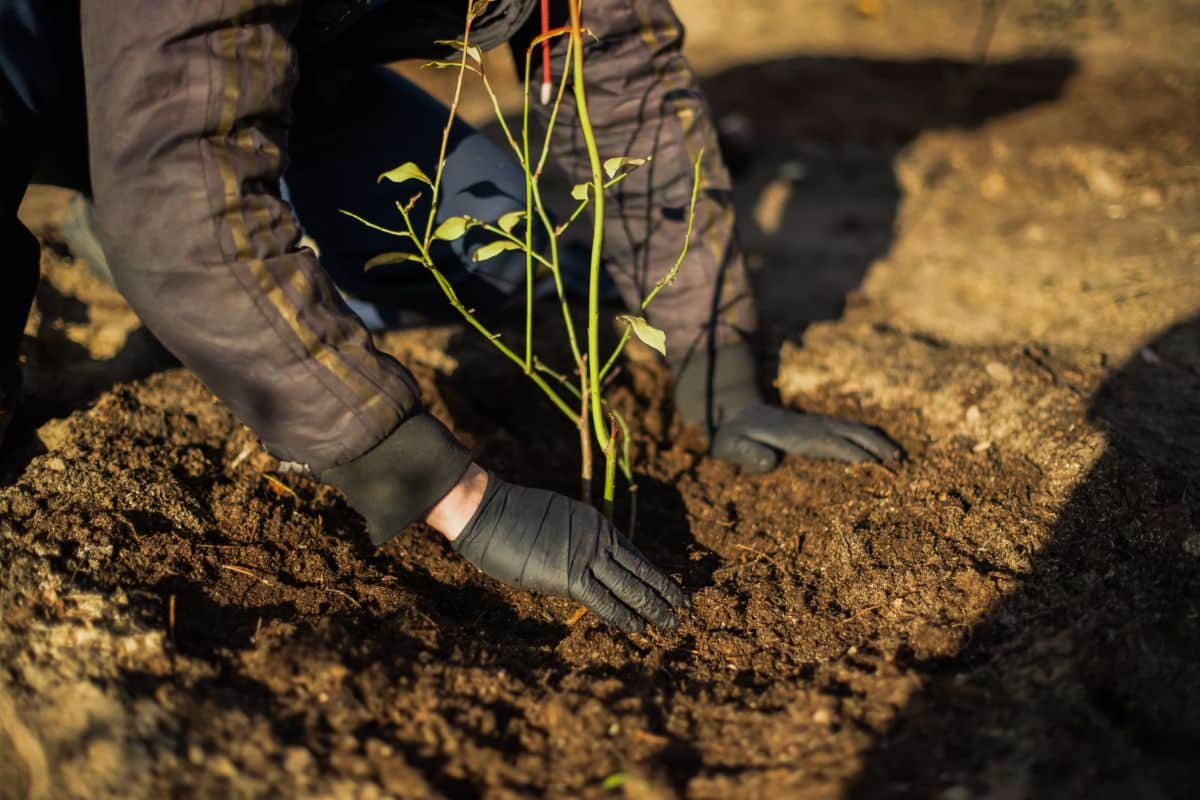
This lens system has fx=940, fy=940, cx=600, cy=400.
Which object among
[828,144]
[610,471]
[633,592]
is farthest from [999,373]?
[828,144]

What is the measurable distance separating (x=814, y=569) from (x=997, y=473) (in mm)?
483

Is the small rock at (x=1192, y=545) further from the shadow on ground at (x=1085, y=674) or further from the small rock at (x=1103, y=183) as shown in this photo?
the small rock at (x=1103, y=183)

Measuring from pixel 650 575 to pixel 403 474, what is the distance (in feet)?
1.57

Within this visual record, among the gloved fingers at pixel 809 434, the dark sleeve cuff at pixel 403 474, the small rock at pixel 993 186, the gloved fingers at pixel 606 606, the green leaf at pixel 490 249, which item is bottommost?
the small rock at pixel 993 186

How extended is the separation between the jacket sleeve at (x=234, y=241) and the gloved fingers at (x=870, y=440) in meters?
0.98

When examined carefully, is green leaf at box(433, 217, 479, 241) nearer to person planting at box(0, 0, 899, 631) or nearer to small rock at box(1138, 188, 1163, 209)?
person planting at box(0, 0, 899, 631)

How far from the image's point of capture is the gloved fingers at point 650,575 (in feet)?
5.57

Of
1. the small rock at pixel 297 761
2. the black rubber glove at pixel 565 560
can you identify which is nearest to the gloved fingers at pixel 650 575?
the black rubber glove at pixel 565 560

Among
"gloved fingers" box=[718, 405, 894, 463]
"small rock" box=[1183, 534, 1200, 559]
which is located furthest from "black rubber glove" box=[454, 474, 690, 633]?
"small rock" box=[1183, 534, 1200, 559]

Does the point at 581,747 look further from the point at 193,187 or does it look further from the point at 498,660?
the point at 193,187

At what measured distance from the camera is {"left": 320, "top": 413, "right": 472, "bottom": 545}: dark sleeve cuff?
1601 millimetres

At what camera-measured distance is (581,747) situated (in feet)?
4.58

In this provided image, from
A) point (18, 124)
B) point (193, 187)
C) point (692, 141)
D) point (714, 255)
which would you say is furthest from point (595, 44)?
point (18, 124)

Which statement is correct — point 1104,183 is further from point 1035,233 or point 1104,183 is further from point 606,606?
point 606,606
